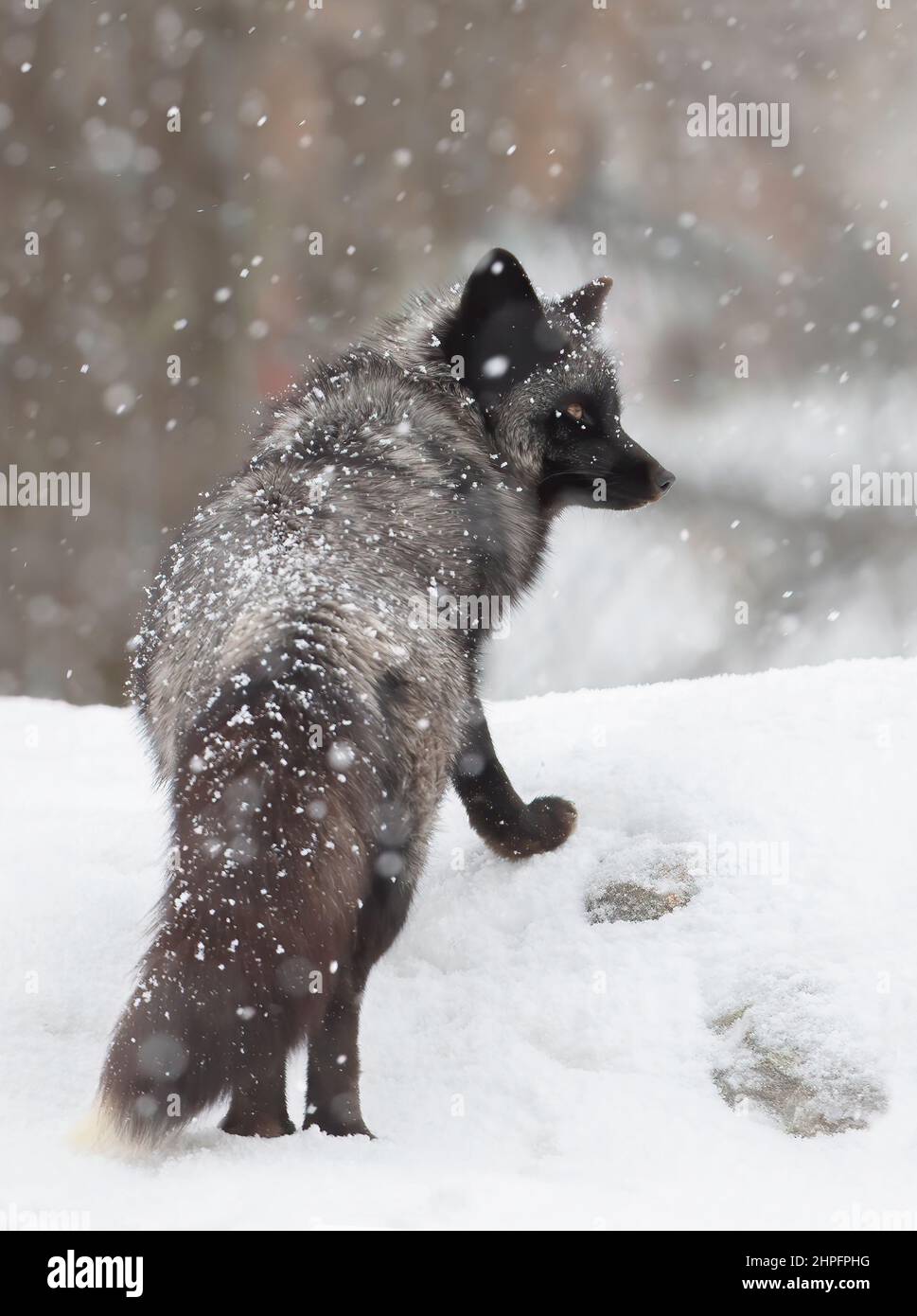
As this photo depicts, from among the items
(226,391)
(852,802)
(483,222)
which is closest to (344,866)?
(852,802)

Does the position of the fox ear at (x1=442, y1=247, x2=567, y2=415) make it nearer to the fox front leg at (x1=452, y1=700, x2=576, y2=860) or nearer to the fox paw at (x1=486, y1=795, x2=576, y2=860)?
the fox front leg at (x1=452, y1=700, x2=576, y2=860)

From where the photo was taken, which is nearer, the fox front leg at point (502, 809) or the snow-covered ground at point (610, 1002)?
the snow-covered ground at point (610, 1002)

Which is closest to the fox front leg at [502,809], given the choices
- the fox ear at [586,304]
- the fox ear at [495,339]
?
the fox ear at [495,339]

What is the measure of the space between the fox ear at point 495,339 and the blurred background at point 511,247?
14.4ft

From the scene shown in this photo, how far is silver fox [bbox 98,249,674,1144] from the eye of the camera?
2.24 metres

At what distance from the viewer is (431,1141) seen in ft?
8.66

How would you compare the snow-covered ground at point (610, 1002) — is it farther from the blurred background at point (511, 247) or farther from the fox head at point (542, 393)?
the blurred background at point (511, 247)

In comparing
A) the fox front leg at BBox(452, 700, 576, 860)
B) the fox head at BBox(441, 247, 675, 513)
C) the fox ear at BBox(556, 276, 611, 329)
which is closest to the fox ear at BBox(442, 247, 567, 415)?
the fox head at BBox(441, 247, 675, 513)

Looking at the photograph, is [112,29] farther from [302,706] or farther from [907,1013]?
[907,1013]

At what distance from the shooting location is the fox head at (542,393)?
3.48 m

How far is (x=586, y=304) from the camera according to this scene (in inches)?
156

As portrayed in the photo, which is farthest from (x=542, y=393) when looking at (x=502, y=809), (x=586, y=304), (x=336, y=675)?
(x=336, y=675)

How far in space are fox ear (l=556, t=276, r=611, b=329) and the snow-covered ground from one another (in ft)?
4.28

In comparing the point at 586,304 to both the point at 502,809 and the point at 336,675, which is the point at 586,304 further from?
the point at 336,675
